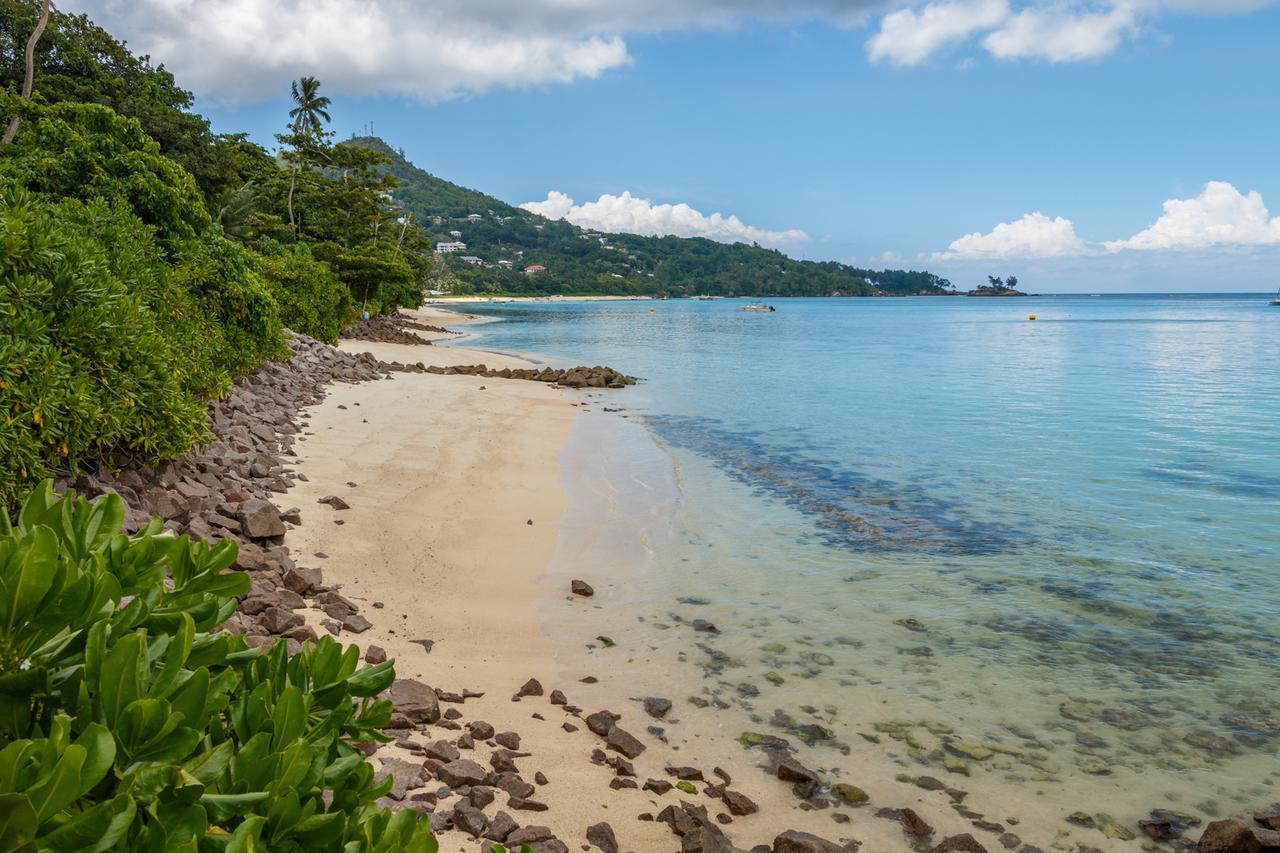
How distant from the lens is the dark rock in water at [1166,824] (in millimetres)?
4391

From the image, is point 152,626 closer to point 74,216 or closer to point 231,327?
point 74,216

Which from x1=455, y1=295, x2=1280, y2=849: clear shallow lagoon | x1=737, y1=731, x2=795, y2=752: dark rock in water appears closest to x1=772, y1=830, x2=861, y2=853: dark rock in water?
x1=737, y1=731, x2=795, y2=752: dark rock in water

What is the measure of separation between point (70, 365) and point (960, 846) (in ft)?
22.0

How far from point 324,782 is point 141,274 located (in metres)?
9.69

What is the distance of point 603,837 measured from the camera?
402cm

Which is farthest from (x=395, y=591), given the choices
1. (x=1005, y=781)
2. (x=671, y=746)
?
Answer: (x=1005, y=781)

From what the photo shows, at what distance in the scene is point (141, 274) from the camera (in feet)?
30.6

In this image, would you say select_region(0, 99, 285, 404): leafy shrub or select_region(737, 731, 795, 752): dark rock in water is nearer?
select_region(737, 731, 795, 752): dark rock in water

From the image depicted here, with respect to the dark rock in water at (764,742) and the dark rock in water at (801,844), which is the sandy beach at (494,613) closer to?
the dark rock in water at (764,742)

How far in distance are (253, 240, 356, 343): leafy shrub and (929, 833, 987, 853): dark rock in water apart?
2197 cm

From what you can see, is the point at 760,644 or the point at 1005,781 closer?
the point at 1005,781

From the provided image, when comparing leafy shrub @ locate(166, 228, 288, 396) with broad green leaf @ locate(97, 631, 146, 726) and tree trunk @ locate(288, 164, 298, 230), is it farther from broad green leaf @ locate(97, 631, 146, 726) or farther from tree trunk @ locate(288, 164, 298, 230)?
Answer: tree trunk @ locate(288, 164, 298, 230)

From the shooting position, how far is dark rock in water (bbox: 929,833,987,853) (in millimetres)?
4145

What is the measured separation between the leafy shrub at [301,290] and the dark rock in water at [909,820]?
2163 cm
